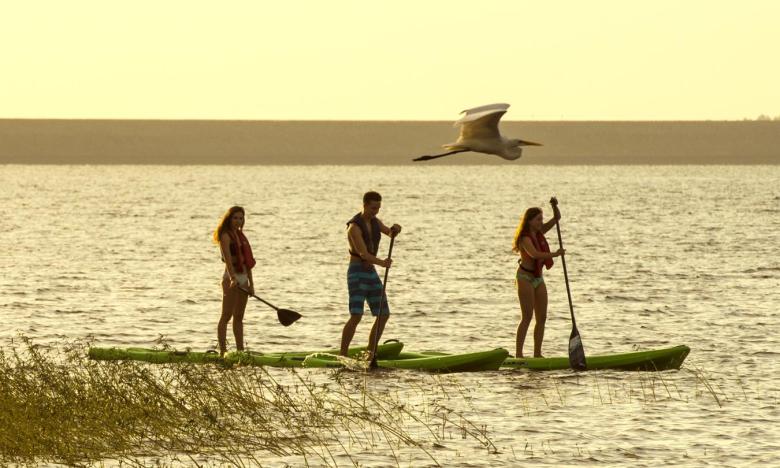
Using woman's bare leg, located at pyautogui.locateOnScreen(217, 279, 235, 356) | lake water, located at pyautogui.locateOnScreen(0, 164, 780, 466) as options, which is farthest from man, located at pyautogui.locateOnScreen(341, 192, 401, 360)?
woman's bare leg, located at pyautogui.locateOnScreen(217, 279, 235, 356)

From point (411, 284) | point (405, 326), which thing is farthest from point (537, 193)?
point (405, 326)

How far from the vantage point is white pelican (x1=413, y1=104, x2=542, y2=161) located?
15.7m

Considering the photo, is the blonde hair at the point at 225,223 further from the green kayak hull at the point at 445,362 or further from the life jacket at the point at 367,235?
the green kayak hull at the point at 445,362

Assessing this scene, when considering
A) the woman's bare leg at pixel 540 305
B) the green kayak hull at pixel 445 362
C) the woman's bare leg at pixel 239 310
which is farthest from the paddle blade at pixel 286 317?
the woman's bare leg at pixel 540 305

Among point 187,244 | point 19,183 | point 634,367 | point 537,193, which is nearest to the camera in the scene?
point 634,367

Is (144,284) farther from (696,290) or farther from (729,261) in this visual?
(729,261)

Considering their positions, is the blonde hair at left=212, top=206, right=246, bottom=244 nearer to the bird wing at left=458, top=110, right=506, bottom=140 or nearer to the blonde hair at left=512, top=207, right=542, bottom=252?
the bird wing at left=458, top=110, right=506, bottom=140

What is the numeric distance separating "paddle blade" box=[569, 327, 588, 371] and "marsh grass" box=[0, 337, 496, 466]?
8.15 ft

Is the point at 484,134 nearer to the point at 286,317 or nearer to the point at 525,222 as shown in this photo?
the point at 525,222

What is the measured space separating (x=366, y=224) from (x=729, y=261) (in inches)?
952

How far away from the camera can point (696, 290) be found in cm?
3100

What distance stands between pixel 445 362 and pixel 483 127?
3372 mm

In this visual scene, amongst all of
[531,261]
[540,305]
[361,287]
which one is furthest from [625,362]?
[361,287]

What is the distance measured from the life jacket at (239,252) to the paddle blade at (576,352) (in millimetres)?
3739
